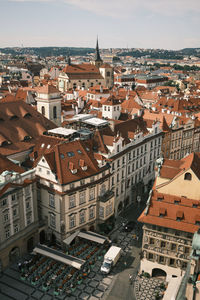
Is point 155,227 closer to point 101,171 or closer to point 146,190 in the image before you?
point 101,171

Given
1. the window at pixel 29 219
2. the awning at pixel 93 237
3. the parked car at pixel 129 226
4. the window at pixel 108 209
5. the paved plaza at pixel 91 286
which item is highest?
the window at pixel 29 219

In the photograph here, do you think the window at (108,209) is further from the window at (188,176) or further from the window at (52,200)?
the window at (188,176)

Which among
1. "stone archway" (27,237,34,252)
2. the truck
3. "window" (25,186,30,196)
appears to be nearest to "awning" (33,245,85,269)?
"stone archway" (27,237,34,252)

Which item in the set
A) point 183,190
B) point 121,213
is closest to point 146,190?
point 121,213

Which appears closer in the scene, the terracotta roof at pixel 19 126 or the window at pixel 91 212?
the window at pixel 91 212

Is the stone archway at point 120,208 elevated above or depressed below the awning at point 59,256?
below

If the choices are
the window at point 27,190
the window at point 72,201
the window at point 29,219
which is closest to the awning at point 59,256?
the window at point 29,219

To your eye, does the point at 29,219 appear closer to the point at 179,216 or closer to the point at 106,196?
the point at 106,196

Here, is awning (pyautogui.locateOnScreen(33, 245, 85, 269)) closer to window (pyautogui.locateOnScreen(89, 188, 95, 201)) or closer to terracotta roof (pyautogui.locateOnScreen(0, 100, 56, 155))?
window (pyautogui.locateOnScreen(89, 188, 95, 201))
